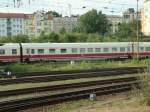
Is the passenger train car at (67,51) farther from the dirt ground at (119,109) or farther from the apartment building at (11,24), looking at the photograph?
the apartment building at (11,24)

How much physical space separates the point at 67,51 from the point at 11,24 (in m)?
128

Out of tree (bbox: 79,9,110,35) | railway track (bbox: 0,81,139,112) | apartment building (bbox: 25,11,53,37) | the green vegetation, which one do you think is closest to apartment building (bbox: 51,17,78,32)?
apartment building (bbox: 25,11,53,37)

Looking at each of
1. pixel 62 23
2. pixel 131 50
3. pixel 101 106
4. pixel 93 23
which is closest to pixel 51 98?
pixel 101 106

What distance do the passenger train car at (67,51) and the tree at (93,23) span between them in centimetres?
6926

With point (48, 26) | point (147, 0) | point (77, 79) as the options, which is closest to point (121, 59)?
point (77, 79)

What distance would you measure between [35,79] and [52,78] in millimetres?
A: 1409

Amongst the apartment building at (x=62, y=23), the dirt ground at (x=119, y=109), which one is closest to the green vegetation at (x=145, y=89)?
the dirt ground at (x=119, y=109)

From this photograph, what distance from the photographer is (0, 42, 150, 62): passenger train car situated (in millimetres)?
49338

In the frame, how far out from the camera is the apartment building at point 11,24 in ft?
573

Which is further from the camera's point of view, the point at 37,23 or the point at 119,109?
the point at 37,23

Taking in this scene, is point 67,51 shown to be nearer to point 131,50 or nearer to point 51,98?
point 131,50

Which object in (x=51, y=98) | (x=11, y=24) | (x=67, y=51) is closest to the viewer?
(x=51, y=98)

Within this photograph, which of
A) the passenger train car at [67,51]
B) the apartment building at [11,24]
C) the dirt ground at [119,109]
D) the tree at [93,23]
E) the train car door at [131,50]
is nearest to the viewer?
the dirt ground at [119,109]

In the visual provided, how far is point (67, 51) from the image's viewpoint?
52.2 m
